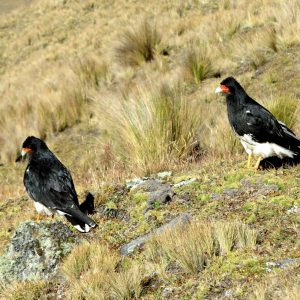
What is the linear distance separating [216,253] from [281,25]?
9.19 metres

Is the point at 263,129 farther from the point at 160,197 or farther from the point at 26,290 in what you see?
the point at 26,290

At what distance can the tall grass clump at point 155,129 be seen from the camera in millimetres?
7504

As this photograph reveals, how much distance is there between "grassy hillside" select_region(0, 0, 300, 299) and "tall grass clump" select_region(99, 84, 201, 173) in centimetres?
2

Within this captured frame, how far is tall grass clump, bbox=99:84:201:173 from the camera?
750 centimetres

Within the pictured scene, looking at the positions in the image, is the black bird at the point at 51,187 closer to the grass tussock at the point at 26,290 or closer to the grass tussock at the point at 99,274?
the grass tussock at the point at 99,274

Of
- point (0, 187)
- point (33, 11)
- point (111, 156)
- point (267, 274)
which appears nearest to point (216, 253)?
point (267, 274)

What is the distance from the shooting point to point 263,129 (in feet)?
18.4

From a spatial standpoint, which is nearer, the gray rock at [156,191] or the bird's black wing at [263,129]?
the gray rock at [156,191]

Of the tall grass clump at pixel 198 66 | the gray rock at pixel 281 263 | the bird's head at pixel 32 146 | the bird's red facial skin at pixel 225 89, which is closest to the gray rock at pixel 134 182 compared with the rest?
the bird's head at pixel 32 146

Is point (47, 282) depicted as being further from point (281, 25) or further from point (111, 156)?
point (281, 25)

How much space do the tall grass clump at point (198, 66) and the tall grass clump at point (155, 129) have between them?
3245mm

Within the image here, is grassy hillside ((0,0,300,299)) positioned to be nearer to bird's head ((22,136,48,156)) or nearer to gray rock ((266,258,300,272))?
gray rock ((266,258,300,272))

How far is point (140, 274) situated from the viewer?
13.0 feet

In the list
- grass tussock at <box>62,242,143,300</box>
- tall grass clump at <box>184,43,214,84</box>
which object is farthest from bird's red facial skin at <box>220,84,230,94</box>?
tall grass clump at <box>184,43,214,84</box>
